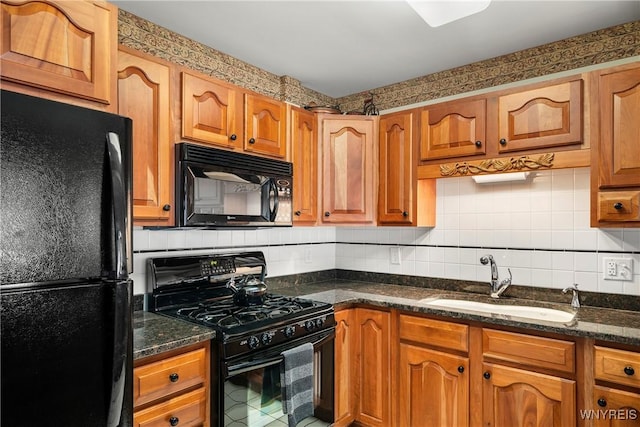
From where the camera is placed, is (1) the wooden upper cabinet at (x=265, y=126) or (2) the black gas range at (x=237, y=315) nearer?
(2) the black gas range at (x=237, y=315)

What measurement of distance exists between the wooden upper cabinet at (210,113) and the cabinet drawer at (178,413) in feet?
3.88

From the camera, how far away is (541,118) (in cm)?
211

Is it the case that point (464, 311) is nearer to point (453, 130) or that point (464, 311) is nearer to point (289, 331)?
point (289, 331)

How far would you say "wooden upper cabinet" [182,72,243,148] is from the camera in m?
1.97

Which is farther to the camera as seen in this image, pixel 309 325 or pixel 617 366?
pixel 309 325

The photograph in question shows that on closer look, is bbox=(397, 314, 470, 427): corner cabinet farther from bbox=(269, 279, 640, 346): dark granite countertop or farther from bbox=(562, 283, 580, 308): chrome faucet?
bbox=(562, 283, 580, 308): chrome faucet

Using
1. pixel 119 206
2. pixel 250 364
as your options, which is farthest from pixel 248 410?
pixel 119 206

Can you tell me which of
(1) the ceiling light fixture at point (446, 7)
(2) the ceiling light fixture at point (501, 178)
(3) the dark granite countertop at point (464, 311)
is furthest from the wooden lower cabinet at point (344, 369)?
(1) the ceiling light fixture at point (446, 7)

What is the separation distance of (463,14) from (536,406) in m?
1.77

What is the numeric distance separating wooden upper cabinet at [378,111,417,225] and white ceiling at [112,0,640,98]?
1.36ft

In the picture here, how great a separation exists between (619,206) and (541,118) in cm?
58

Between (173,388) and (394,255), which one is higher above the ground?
(394,255)

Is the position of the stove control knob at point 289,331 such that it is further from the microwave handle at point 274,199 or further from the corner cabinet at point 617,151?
the corner cabinet at point 617,151

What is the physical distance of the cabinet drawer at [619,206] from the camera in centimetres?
→ 184
